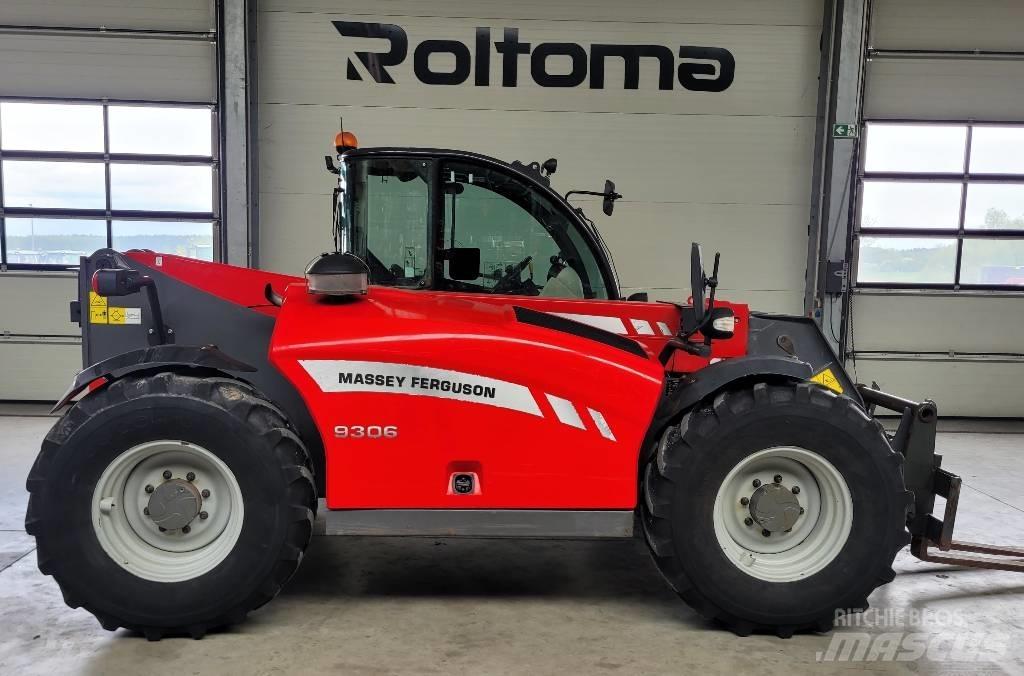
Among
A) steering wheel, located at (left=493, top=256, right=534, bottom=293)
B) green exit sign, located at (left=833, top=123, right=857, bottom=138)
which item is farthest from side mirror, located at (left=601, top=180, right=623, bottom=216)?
green exit sign, located at (left=833, top=123, right=857, bottom=138)

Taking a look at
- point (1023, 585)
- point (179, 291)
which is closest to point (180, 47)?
point (179, 291)

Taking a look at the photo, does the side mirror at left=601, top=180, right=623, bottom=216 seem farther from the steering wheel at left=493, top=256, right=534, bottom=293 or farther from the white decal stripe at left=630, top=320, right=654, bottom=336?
the white decal stripe at left=630, top=320, right=654, bottom=336

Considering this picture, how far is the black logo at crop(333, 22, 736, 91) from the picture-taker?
301 inches

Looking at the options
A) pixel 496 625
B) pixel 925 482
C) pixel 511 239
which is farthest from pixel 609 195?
pixel 496 625

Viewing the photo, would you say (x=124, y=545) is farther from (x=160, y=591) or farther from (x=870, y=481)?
(x=870, y=481)

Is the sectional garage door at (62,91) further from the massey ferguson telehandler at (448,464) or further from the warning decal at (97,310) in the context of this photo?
the massey ferguson telehandler at (448,464)

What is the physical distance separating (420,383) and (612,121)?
5781 mm

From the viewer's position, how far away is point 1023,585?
11.5 ft

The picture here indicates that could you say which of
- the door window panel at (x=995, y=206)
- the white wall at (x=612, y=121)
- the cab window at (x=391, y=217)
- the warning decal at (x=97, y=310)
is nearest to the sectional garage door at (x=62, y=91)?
the white wall at (x=612, y=121)

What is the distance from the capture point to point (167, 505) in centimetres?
277

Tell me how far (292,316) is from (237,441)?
0.54 meters

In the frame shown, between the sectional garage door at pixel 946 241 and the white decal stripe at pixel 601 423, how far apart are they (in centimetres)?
619

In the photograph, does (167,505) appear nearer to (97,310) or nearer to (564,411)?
(97,310)

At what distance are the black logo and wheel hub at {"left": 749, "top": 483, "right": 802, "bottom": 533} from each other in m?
5.88
